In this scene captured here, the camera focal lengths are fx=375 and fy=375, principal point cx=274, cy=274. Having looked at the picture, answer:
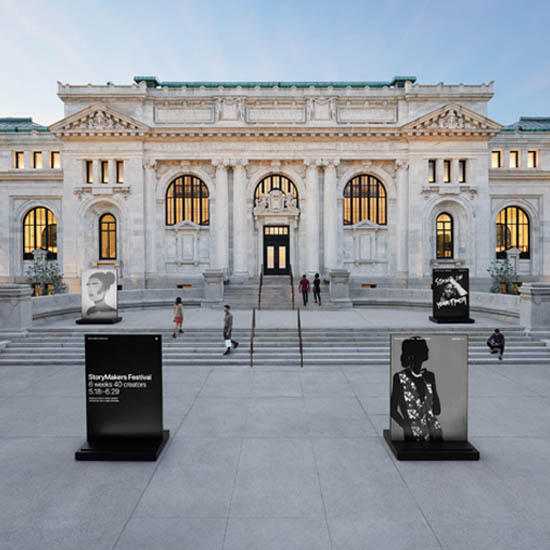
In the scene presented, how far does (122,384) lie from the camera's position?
675 cm

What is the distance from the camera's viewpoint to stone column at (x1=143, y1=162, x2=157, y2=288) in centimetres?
3209

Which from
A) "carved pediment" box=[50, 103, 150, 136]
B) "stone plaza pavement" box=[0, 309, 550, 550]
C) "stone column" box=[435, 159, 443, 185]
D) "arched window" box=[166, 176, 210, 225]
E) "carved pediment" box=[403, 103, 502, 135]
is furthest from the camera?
"arched window" box=[166, 176, 210, 225]

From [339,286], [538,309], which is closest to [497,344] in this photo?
[538,309]

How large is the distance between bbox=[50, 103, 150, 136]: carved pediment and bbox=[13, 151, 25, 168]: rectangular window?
7.44 metres

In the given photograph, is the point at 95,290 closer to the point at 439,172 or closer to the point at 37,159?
the point at 37,159

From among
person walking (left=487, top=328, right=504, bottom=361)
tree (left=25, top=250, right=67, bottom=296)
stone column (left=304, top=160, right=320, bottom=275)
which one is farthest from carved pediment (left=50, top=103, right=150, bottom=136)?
person walking (left=487, top=328, right=504, bottom=361)

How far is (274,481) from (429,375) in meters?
3.22

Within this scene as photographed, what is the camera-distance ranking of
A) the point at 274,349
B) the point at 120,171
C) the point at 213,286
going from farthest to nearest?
1. the point at 120,171
2. the point at 213,286
3. the point at 274,349

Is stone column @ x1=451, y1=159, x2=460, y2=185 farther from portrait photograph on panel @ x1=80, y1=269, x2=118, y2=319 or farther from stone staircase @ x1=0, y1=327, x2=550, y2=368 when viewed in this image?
portrait photograph on panel @ x1=80, y1=269, x2=118, y2=319

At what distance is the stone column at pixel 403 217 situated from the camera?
32031 mm

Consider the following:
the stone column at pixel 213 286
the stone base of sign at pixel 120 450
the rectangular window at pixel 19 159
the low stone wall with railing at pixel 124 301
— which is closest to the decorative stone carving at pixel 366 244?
the stone column at pixel 213 286

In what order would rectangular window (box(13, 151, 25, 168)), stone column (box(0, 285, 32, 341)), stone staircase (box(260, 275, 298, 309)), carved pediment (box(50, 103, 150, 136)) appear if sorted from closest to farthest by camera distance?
stone column (box(0, 285, 32, 341)) < stone staircase (box(260, 275, 298, 309)) < carved pediment (box(50, 103, 150, 136)) < rectangular window (box(13, 151, 25, 168))

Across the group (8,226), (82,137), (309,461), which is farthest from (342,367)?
(8,226)

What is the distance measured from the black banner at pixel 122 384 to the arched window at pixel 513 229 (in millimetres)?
Result: 36732
